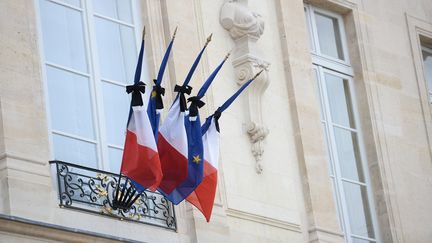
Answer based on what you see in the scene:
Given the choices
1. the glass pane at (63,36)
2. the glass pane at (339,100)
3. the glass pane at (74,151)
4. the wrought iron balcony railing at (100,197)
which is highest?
the glass pane at (339,100)

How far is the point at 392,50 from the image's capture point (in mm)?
12984

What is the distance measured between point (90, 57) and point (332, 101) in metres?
2.81

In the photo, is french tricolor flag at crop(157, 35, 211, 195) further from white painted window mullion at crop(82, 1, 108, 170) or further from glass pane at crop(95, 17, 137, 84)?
glass pane at crop(95, 17, 137, 84)

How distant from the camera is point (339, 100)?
12.5m

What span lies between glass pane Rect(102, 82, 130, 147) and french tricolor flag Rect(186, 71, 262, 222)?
1.82ft

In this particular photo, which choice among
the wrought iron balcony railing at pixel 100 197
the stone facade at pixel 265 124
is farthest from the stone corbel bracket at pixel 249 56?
the wrought iron balcony railing at pixel 100 197

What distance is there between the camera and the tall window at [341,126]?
12.0 metres

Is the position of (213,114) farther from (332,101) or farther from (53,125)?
(332,101)

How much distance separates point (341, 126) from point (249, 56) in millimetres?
1513

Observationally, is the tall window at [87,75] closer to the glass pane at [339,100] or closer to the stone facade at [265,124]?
the stone facade at [265,124]

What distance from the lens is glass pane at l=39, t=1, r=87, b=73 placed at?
32.5ft

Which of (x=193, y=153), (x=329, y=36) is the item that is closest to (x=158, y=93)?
(x=193, y=153)

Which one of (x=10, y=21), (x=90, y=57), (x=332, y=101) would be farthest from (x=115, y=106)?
(x=332, y=101)

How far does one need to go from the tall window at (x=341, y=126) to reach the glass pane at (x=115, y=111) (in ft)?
7.46
